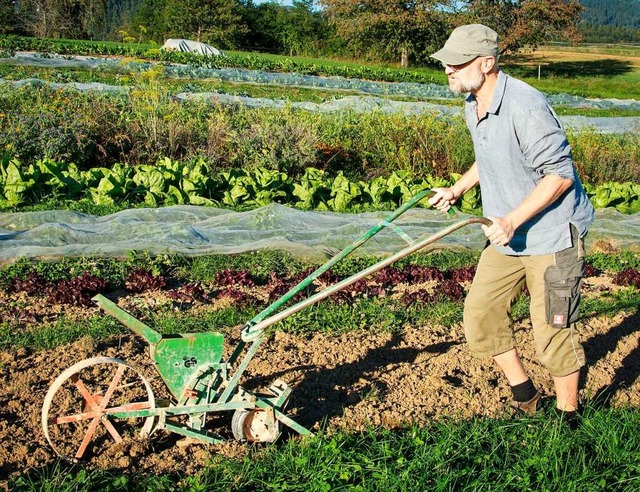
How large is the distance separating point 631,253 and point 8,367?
5325mm

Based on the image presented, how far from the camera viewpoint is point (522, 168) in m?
3.52

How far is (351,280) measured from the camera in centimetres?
325

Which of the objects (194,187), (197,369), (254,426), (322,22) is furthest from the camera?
(322,22)

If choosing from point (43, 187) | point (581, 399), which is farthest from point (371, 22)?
point (581, 399)

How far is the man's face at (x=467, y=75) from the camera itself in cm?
344

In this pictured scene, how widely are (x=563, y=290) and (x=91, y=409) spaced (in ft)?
7.10

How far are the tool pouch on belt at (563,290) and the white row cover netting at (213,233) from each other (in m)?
2.13

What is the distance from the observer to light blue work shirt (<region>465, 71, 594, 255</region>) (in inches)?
132

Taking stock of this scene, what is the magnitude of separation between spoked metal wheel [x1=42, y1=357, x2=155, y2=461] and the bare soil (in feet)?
0.26

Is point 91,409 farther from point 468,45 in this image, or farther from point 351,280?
point 468,45

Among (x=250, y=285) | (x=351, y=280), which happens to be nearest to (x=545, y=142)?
(x=351, y=280)

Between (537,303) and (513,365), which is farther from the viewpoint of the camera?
(513,365)

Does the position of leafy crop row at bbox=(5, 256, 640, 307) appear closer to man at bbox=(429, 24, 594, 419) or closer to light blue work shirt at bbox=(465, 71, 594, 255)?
man at bbox=(429, 24, 594, 419)

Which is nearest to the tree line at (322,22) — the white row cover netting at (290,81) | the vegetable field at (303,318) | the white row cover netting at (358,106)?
the white row cover netting at (290,81)
